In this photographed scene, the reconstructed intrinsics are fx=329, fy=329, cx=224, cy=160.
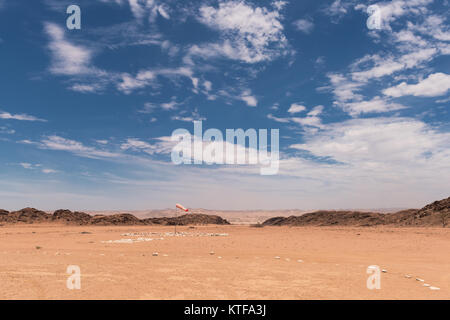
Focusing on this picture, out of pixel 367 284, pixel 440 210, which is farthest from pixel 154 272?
pixel 440 210

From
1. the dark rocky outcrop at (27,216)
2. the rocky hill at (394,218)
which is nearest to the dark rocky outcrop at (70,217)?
the dark rocky outcrop at (27,216)

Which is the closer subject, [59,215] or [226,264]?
[226,264]

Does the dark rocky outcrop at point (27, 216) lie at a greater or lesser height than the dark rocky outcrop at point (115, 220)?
greater

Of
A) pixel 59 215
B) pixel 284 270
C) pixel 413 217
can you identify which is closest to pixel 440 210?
pixel 413 217

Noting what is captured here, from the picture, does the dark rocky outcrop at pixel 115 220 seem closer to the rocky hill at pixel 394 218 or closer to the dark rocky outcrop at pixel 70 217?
the dark rocky outcrop at pixel 70 217

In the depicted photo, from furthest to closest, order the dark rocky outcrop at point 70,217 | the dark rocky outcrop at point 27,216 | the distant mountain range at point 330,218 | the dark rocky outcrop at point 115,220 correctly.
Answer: the dark rocky outcrop at point 115,220
the dark rocky outcrop at point 70,217
the dark rocky outcrop at point 27,216
the distant mountain range at point 330,218

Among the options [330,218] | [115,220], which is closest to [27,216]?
[115,220]

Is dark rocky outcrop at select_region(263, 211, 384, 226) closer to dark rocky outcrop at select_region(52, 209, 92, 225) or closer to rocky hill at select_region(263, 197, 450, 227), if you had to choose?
Result: rocky hill at select_region(263, 197, 450, 227)

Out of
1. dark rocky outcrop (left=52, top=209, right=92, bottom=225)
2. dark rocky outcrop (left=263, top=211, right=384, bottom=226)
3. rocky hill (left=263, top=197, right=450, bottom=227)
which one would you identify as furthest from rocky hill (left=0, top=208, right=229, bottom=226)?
rocky hill (left=263, top=197, right=450, bottom=227)

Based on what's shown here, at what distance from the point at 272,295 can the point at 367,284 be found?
4001mm

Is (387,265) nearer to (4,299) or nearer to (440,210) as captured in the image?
(4,299)
